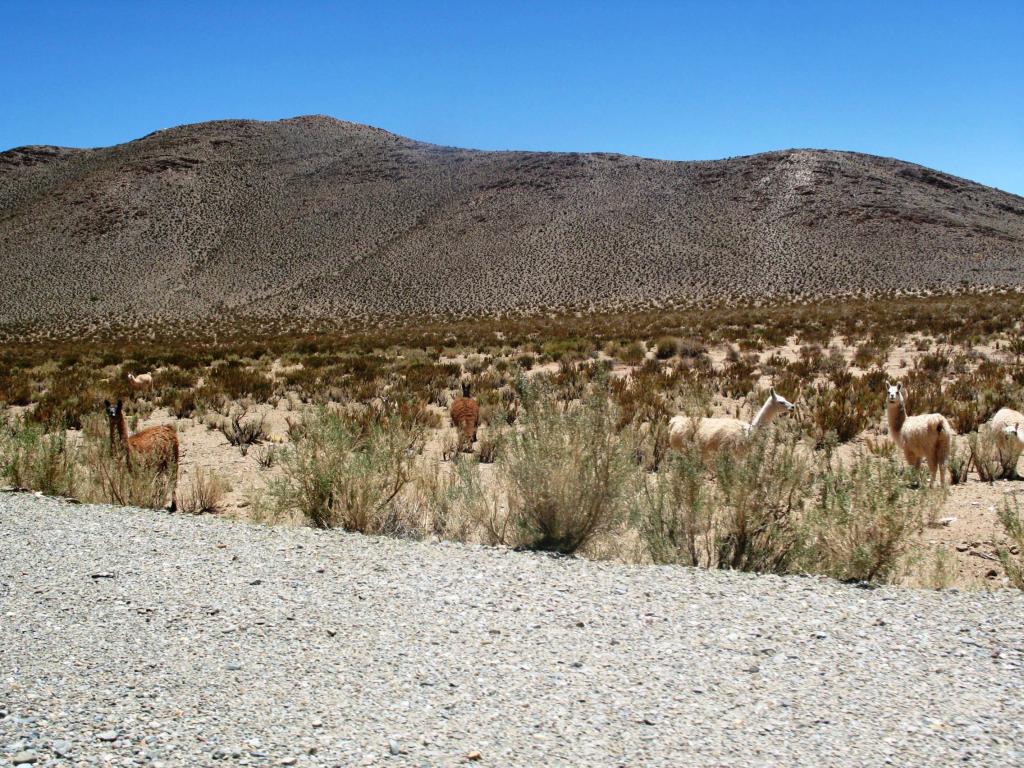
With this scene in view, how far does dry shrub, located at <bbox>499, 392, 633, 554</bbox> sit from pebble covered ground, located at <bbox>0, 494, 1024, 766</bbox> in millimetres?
917

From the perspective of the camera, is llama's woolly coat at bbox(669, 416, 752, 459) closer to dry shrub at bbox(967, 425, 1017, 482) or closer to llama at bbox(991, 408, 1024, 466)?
dry shrub at bbox(967, 425, 1017, 482)

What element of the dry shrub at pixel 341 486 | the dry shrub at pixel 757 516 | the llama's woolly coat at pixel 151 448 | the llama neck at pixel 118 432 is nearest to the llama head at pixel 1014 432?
the dry shrub at pixel 757 516

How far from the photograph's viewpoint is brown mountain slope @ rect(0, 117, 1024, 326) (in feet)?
234

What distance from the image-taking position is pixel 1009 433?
9.23 metres

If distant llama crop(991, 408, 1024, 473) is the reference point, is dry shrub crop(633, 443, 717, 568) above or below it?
below

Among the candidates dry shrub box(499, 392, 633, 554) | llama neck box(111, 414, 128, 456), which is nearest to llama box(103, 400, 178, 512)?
llama neck box(111, 414, 128, 456)

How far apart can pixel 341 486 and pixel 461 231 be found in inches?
3230

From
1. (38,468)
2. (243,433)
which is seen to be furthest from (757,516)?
(243,433)

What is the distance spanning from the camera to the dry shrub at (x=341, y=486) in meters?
6.77

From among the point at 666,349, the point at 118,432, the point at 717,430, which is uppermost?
the point at 666,349

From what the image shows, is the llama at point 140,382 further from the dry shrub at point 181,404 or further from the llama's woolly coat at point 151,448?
the llama's woolly coat at point 151,448

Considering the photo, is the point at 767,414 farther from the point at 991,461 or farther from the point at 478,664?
the point at 478,664

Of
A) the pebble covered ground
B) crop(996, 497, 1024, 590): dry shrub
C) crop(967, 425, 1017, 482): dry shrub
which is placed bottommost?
the pebble covered ground

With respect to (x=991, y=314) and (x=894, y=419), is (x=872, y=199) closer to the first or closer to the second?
(x=991, y=314)
